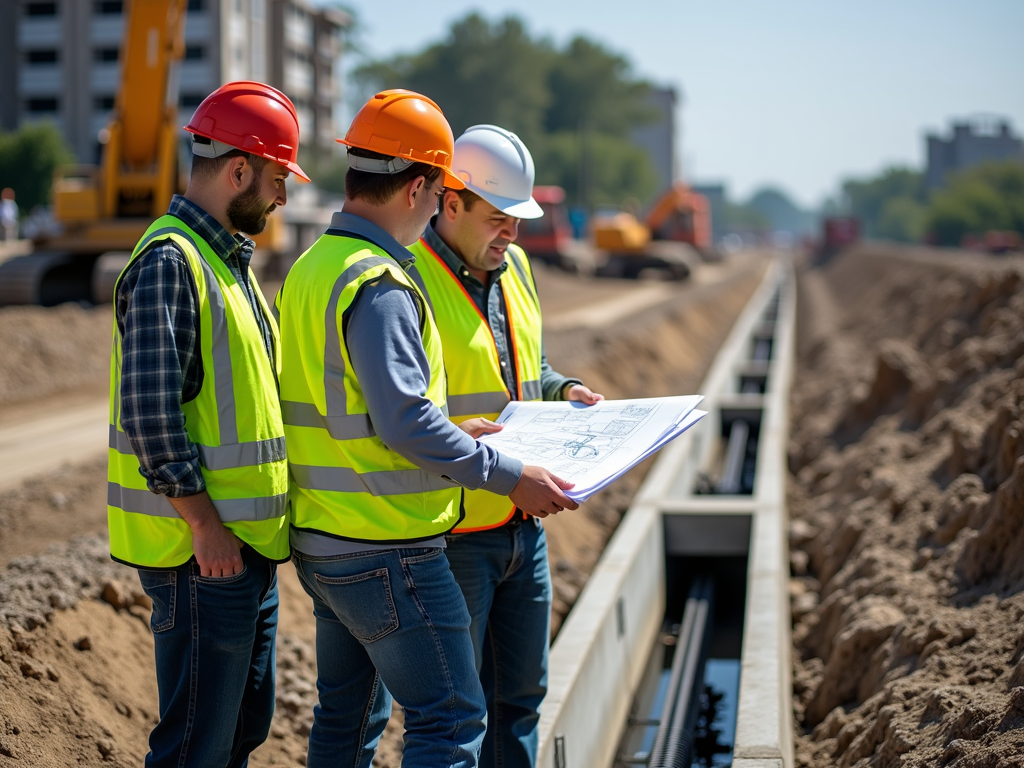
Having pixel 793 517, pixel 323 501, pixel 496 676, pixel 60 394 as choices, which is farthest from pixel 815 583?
pixel 60 394

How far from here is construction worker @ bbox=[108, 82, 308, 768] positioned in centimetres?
261

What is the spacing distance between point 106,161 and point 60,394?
462cm

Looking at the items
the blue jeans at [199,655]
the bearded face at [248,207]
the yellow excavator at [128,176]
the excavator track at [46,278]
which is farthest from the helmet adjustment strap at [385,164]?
the excavator track at [46,278]

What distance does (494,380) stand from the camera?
3307mm

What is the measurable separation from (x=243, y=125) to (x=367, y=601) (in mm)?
1272

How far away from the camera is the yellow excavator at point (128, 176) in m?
15.0

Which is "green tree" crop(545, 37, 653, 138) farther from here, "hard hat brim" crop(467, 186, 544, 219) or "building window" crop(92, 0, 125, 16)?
"hard hat brim" crop(467, 186, 544, 219)

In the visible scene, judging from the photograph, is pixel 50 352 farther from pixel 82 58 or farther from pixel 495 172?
pixel 82 58

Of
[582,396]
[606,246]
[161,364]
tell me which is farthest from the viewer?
[606,246]

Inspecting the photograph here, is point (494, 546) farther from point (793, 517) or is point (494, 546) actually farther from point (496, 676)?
point (793, 517)

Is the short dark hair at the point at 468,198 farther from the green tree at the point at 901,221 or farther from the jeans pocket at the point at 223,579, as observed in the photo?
the green tree at the point at 901,221

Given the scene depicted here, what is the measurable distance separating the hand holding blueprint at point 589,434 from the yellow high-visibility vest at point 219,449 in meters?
0.65

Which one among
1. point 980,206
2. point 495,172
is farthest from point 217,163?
point 980,206

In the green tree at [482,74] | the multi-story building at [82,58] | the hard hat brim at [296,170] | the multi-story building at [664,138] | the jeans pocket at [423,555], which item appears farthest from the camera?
the multi-story building at [664,138]
